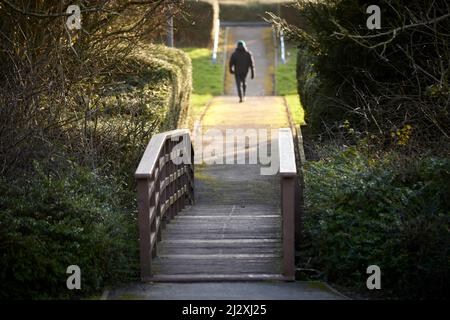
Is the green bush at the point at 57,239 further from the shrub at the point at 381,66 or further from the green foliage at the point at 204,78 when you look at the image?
the green foliage at the point at 204,78

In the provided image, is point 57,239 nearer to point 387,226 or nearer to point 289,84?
point 387,226

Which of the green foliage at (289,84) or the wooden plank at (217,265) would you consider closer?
the wooden plank at (217,265)

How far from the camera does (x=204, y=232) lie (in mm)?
11922

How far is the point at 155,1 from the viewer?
50.2 feet

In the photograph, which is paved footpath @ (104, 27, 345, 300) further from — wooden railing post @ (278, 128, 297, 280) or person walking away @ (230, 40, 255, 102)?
person walking away @ (230, 40, 255, 102)

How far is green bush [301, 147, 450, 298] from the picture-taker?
30.0 ft

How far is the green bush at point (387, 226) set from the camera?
9133 millimetres

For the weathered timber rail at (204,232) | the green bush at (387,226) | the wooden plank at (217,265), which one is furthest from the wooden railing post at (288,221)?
the green bush at (387,226)

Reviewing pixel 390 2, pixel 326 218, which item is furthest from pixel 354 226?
pixel 390 2

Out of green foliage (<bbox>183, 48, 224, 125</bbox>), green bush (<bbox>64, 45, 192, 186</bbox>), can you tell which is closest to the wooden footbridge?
green bush (<bbox>64, 45, 192, 186</bbox>)

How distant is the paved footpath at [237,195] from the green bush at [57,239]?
0.34 meters

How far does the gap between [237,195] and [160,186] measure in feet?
18.3

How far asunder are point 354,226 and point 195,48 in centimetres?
3587

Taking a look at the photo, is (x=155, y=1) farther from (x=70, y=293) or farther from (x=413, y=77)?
(x=70, y=293)
